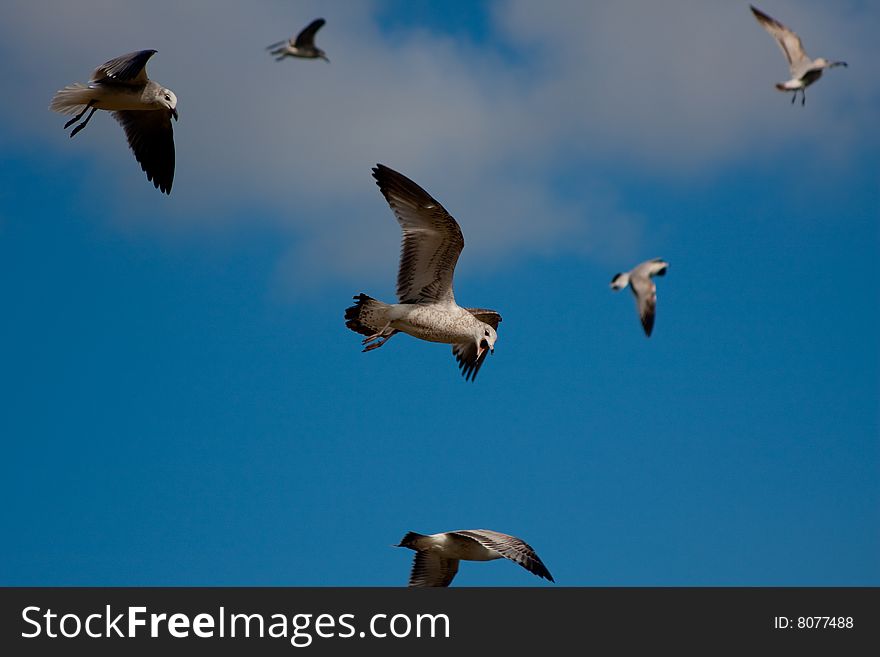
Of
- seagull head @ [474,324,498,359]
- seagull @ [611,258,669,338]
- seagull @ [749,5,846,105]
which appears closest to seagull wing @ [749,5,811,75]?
seagull @ [749,5,846,105]

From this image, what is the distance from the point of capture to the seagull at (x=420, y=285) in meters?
12.4

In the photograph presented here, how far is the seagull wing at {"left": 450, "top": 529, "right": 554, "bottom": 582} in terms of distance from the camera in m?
11.4

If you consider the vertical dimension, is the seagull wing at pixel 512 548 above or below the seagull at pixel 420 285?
below

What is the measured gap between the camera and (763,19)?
17156 millimetres

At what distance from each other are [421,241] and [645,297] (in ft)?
9.78

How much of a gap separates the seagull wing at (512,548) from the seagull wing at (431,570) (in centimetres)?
51

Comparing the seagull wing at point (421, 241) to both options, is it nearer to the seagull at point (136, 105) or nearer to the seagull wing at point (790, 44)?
the seagull at point (136, 105)

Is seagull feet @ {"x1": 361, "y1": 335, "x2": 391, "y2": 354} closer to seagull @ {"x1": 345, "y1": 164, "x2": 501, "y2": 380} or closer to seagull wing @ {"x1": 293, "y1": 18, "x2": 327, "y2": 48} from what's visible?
seagull @ {"x1": 345, "y1": 164, "x2": 501, "y2": 380}

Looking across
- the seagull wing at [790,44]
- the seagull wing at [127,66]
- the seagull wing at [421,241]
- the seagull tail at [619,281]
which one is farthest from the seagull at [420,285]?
the seagull wing at [790,44]

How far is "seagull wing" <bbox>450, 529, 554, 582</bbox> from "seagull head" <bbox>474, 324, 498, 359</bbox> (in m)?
2.05

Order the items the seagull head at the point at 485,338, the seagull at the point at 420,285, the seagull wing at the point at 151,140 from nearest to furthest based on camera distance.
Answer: the seagull at the point at 420,285
the seagull head at the point at 485,338
the seagull wing at the point at 151,140
